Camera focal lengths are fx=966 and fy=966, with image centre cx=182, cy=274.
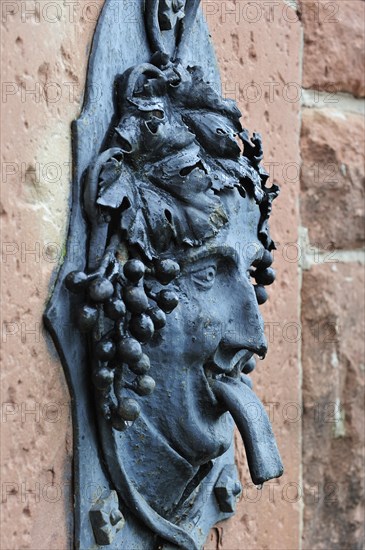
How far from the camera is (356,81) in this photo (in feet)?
3.82

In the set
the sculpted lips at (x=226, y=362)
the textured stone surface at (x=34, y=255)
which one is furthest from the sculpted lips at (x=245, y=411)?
the textured stone surface at (x=34, y=255)

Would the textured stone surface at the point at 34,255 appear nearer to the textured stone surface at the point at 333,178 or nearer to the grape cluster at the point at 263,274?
the grape cluster at the point at 263,274

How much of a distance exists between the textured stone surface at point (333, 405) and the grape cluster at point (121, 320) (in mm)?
417

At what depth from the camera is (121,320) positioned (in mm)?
662

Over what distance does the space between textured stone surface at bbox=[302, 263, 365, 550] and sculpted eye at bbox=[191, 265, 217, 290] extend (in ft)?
1.19

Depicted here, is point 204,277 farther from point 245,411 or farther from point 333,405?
point 333,405

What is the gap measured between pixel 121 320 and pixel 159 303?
0.12 ft

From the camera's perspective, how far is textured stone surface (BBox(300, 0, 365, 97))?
1.08 m

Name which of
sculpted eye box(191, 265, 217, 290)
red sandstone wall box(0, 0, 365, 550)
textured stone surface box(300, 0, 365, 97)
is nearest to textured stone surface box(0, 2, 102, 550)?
red sandstone wall box(0, 0, 365, 550)

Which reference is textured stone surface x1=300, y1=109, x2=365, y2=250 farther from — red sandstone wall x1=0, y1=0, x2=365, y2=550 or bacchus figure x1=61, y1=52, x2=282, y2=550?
bacchus figure x1=61, y1=52, x2=282, y2=550

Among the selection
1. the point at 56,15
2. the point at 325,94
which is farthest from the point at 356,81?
the point at 56,15

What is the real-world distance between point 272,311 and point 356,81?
345mm

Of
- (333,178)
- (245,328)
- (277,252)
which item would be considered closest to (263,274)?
(245,328)

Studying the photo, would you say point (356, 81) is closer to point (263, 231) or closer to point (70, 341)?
point (263, 231)
